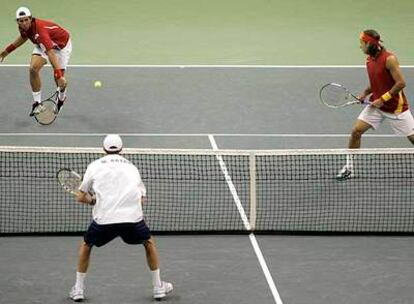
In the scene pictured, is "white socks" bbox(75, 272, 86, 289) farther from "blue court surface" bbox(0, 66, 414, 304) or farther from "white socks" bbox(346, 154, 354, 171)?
"white socks" bbox(346, 154, 354, 171)

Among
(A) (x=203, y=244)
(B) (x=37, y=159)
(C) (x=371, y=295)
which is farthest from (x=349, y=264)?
(B) (x=37, y=159)

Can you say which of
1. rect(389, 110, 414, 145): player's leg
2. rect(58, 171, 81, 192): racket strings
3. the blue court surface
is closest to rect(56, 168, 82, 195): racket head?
rect(58, 171, 81, 192): racket strings

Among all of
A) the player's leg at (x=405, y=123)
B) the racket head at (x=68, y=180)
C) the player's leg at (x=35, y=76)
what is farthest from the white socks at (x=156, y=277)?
the player's leg at (x=35, y=76)

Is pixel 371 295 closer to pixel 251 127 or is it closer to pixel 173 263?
pixel 173 263

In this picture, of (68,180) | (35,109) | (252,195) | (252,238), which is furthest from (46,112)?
(68,180)

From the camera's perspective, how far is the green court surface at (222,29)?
18.4 metres

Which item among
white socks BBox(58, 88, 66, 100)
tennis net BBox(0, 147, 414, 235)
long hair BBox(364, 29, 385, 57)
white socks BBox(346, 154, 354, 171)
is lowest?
tennis net BBox(0, 147, 414, 235)

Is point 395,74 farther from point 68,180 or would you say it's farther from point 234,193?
point 68,180

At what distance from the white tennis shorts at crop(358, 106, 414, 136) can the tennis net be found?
0.41 m

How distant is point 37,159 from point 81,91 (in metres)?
3.60

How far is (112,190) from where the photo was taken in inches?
338

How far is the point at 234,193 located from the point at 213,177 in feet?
1.79

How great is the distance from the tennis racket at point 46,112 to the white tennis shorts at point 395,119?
15.3 feet

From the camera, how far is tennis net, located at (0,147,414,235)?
426 inches
